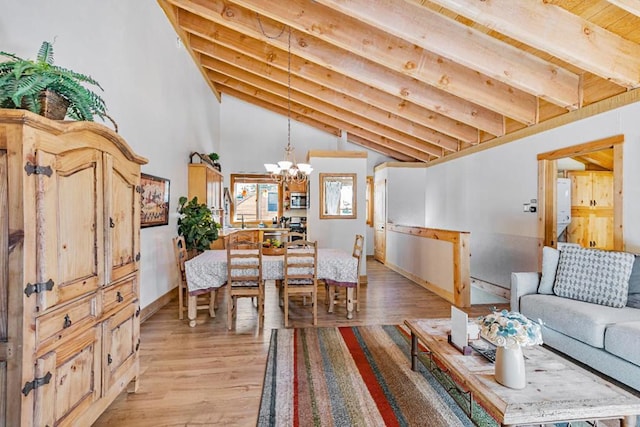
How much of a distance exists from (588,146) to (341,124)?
15.5 feet

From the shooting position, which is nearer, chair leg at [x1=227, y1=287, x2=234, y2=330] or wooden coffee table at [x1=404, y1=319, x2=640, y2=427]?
wooden coffee table at [x1=404, y1=319, x2=640, y2=427]

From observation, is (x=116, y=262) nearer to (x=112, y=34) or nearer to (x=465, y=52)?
(x=112, y=34)

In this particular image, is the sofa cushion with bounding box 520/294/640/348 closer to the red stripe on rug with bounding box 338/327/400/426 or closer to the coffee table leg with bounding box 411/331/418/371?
the coffee table leg with bounding box 411/331/418/371

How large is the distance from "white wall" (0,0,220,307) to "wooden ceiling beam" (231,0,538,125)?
1.30m

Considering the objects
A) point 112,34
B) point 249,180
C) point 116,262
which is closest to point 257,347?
point 116,262

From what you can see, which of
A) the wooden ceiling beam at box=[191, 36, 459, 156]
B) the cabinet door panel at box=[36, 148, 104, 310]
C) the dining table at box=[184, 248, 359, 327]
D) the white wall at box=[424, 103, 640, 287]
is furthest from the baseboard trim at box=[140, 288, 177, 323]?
the white wall at box=[424, 103, 640, 287]

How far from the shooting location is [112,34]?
317 centimetres

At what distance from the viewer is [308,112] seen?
7414mm

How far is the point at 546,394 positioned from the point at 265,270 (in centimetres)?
273

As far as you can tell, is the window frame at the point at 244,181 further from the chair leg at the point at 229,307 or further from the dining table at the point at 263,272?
the chair leg at the point at 229,307

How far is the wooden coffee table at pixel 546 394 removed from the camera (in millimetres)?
1398

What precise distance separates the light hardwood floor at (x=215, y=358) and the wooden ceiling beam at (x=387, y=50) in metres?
2.85

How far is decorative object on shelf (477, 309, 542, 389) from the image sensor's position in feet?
5.12

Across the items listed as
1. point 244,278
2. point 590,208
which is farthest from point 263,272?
point 590,208
